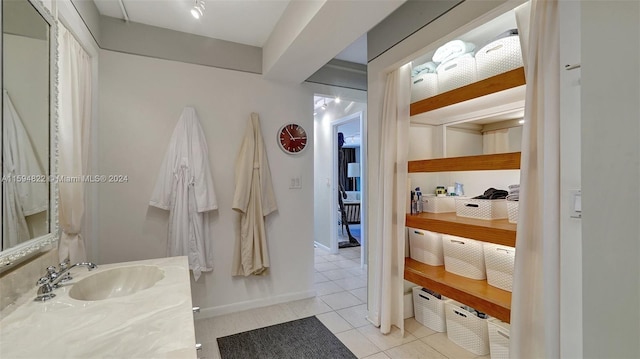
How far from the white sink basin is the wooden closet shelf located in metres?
1.65

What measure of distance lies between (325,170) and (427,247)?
275 cm

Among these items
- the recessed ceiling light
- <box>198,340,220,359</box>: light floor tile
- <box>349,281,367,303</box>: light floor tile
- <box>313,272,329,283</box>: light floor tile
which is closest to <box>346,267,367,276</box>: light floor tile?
<box>313,272,329,283</box>: light floor tile

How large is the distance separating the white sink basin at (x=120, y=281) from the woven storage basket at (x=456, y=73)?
2.09 meters

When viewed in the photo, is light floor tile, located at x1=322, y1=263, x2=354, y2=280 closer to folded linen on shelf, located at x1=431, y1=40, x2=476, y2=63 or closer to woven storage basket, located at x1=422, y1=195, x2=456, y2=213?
woven storage basket, located at x1=422, y1=195, x2=456, y2=213

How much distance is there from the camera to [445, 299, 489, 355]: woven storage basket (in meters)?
1.82

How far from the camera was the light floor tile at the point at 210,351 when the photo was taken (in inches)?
73.9

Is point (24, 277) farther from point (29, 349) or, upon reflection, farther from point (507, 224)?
point (507, 224)

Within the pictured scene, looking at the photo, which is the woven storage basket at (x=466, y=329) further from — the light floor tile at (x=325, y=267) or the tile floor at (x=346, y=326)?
A: the light floor tile at (x=325, y=267)

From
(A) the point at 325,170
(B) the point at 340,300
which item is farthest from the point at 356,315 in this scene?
(A) the point at 325,170

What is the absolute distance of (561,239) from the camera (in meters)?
1.10

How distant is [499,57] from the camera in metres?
1.52

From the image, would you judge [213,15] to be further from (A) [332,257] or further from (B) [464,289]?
(A) [332,257]

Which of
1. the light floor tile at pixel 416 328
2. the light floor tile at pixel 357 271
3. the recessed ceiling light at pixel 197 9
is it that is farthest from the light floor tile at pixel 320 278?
the recessed ceiling light at pixel 197 9

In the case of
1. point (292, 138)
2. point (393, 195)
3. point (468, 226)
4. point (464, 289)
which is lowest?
point (464, 289)
